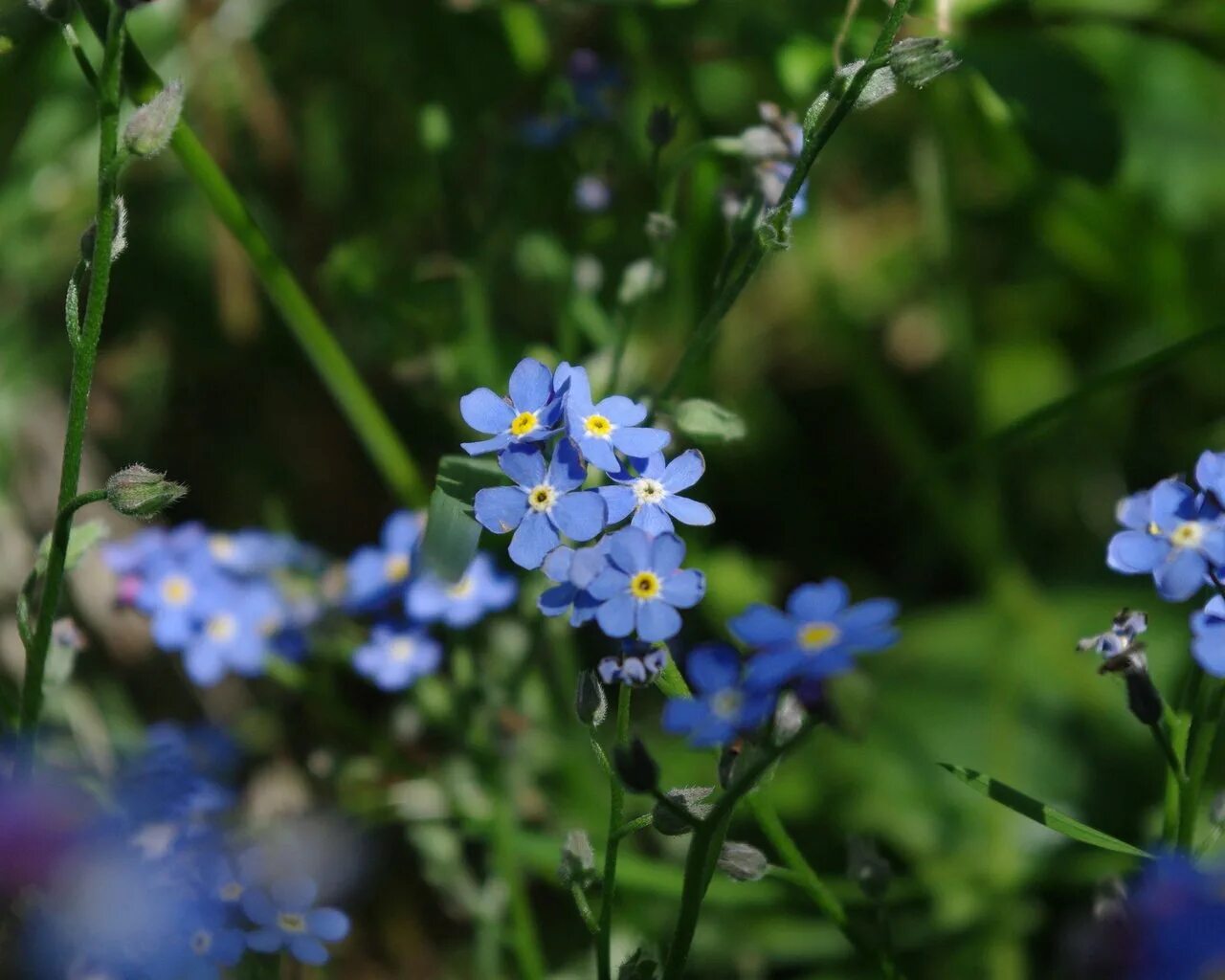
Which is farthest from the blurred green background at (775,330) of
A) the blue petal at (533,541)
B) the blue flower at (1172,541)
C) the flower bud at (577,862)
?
the blue petal at (533,541)

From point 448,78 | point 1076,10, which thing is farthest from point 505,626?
point 1076,10

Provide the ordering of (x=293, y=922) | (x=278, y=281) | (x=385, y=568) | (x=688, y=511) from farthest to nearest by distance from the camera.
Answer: (x=385, y=568) → (x=278, y=281) → (x=293, y=922) → (x=688, y=511)

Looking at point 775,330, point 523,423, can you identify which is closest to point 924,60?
point 523,423

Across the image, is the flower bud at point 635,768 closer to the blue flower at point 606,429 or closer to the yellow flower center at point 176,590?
the blue flower at point 606,429

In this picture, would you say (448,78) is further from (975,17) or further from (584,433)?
(584,433)

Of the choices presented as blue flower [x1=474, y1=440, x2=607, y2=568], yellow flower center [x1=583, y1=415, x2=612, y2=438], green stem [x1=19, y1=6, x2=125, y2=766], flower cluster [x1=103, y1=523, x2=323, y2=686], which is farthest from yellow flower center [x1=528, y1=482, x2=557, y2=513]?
flower cluster [x1=103, y1=523, x2=323, y2=686]

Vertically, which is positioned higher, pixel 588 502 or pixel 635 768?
pixel 588 502

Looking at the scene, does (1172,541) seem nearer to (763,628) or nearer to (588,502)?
(763,628)
